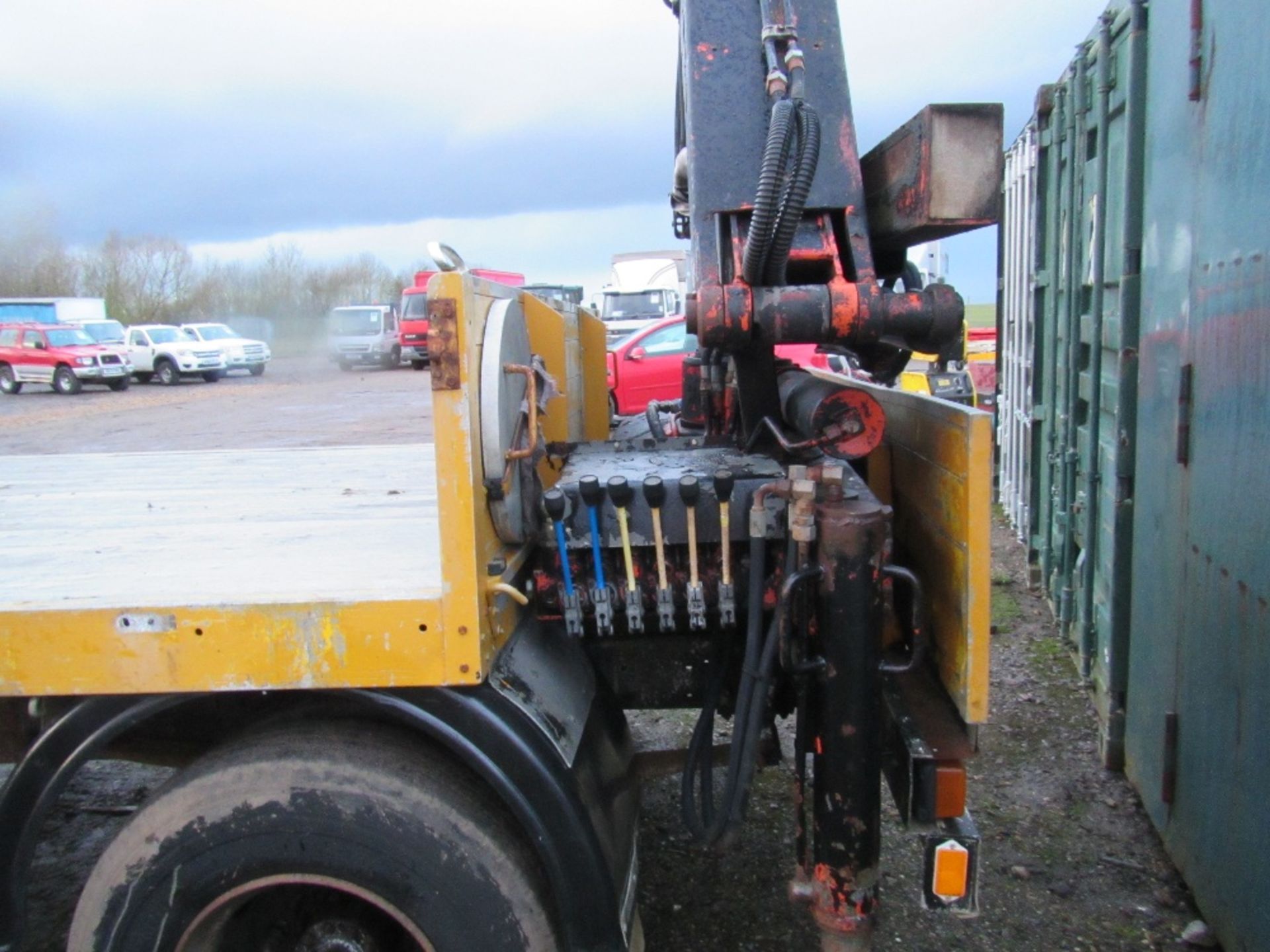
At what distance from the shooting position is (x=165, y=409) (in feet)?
69.5

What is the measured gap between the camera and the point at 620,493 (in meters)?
2.11

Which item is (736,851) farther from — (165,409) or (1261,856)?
(165,409)

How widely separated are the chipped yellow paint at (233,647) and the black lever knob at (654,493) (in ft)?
1.59

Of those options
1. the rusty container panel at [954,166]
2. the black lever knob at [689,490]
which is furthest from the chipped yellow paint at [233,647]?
the rusty container panel at [954,166]

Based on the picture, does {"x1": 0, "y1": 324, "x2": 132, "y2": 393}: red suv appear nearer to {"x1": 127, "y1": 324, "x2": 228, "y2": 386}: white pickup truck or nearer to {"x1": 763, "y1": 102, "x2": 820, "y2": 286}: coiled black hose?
{"x1": 127, "y1": 324, "x2": 228, "y2": 386}: white pickup truck

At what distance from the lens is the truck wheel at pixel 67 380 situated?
26.1m

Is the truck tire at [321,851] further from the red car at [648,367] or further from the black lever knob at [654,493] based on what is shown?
the red car at [648,367]

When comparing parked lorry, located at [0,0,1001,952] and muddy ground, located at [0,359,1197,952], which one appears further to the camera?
muddy ground, located at [0,359,1197,952]

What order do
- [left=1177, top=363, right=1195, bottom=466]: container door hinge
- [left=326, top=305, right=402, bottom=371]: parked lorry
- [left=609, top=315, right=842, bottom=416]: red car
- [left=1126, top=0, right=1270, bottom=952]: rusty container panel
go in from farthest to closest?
1. [left=326, top=305, right=402, bottom=371]: parked lorry
2. [left=609, top=315, right=842, bottom=416]: red car
3. [left=1177, top=363, right=1195, bottom=466]: container door hinge
4. [left=1126, top=0, right=1270, bottom=952]: rusty container panel

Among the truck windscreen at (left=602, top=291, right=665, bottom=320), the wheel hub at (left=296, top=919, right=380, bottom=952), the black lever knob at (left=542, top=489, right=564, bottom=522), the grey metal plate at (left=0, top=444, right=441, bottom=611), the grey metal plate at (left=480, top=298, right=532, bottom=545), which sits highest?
the truck windscreen at (left=602, top=291, right=665, bottom=320)

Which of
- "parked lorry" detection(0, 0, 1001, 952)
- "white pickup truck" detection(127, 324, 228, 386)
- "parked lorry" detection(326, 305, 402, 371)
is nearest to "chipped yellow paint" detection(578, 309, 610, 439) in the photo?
"parked lorry" detection(0, 0, 1001, 952)

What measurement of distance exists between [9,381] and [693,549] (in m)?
30.0

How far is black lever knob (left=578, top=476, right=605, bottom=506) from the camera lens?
2104 millimetres

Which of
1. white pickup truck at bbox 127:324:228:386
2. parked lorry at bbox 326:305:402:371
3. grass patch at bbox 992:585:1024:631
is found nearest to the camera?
grass patch at bbox 992:585:1024:631
